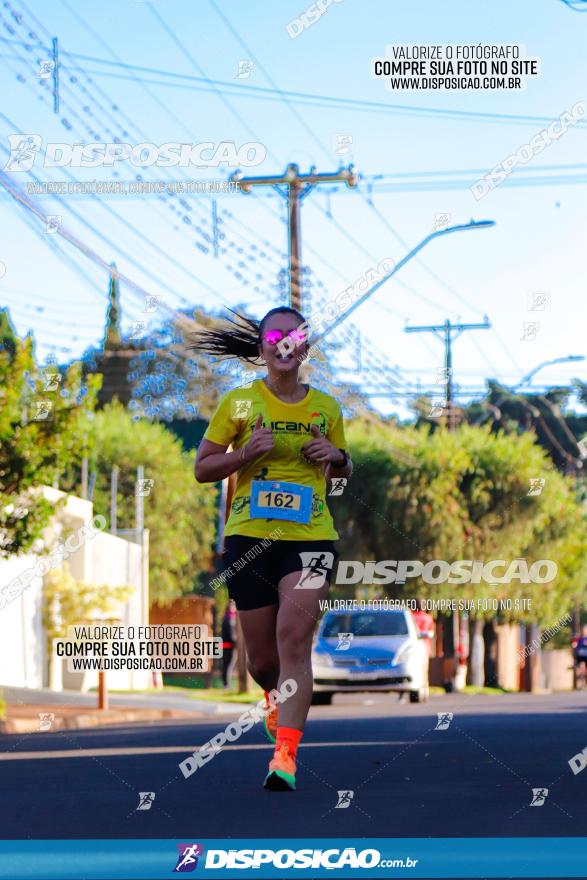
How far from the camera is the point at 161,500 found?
5809 centimetres

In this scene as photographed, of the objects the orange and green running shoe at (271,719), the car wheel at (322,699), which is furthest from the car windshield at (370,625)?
the orange and green running shoe at (271,719)

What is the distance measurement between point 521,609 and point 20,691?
80.0 feet

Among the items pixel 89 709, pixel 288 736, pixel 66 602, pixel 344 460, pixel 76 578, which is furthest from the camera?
pixel 76 578

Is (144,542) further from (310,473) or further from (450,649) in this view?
(310,473)

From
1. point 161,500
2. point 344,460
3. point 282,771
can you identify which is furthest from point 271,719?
point 161,500

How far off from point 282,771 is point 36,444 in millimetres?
11974

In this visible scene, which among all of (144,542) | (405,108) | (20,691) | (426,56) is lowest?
(20,691)

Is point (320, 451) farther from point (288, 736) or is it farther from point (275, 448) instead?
point (288, 736)

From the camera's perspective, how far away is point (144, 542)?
135 ft

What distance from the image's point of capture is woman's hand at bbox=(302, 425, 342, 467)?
7762mm

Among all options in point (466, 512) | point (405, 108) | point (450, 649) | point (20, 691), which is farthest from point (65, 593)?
point (450, 649)

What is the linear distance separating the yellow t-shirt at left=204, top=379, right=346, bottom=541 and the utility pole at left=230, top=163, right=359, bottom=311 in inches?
835

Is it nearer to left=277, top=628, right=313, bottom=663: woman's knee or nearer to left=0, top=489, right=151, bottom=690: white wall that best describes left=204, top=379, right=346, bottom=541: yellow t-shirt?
left=277, top=628, right=313, bottom=663: woman's knee

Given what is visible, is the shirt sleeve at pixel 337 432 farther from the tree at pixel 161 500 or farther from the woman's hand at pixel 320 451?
the tree at pixel 161 500
